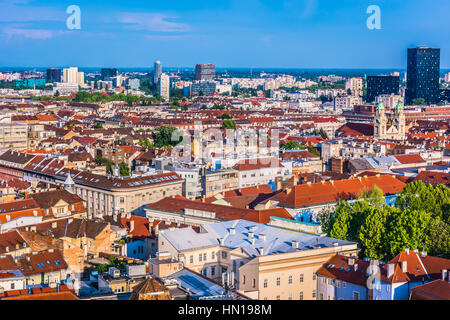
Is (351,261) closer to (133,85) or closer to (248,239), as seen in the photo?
(248,239)

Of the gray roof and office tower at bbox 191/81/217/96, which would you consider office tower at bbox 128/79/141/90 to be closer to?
office tower at bbox 191/81/217/96

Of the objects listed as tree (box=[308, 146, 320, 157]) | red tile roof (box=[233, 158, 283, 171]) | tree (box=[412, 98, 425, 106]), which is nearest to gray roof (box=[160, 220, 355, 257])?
red tile roof (box=[233, 158, 283, 171])

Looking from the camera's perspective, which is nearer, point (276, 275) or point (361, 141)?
point (276, 275)
